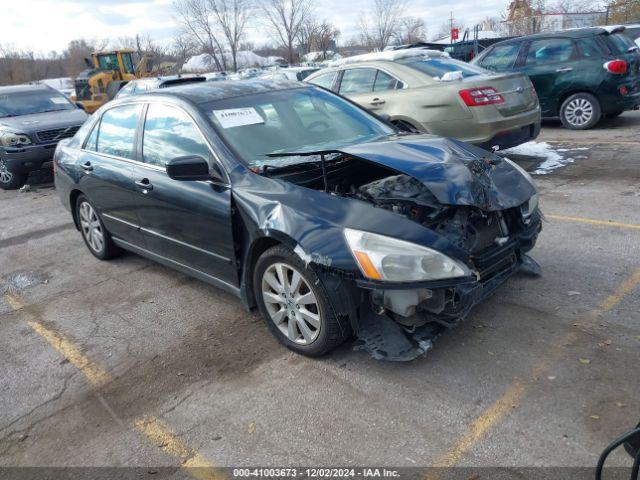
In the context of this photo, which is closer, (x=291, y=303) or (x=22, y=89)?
(x=291, y=303)

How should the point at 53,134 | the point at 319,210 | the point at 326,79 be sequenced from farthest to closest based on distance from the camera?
the point at 53,134
the point at 326,79
the point at 319,210

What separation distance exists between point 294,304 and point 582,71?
8276 millimetres

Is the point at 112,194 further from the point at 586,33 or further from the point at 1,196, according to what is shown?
the point at 586,33

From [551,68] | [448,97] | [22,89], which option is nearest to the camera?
[448,97]

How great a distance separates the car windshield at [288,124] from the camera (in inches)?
151

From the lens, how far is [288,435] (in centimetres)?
276

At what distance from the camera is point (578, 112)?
973cm

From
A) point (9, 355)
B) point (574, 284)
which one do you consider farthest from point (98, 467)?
point (574, 284)

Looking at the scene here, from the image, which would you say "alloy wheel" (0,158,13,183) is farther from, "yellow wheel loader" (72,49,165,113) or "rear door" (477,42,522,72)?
"yellow wheel loader" (72,49,165,113)

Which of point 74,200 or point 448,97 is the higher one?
point 448,97

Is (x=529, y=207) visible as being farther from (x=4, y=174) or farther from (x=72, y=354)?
(x=4, y=174)

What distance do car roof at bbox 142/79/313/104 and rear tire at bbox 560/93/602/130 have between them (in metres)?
6.87

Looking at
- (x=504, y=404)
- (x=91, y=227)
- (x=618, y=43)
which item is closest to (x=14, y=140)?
(x=91, y=227)

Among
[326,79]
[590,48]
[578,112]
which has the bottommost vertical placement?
[578,112]
